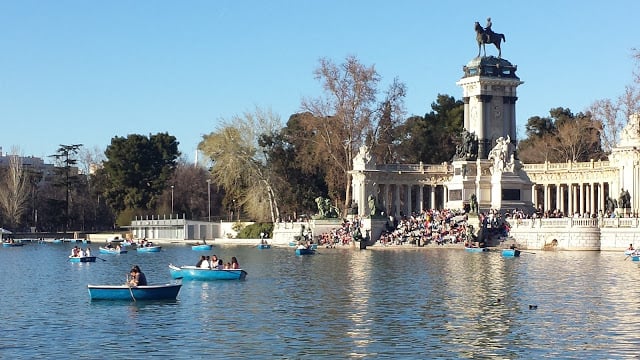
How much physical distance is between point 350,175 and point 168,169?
43452mm

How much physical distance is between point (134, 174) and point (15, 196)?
15.8 metres

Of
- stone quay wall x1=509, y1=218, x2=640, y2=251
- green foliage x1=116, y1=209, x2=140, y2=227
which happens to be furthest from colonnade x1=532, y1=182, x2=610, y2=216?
green foliage x1=116, y1=209, x2=140, y2=227

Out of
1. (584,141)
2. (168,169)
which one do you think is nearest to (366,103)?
(584,141)

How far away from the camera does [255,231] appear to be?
115000 mm

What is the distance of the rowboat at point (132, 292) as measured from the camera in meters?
44.7

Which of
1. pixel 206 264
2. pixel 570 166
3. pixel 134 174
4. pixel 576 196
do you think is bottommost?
pixel 206 264

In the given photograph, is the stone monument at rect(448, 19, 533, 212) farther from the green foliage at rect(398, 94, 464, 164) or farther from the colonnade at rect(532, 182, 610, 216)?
the green foliage at rect(398, 94, 464, 164)

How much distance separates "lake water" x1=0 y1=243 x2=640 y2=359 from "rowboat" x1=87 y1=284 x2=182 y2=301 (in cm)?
43

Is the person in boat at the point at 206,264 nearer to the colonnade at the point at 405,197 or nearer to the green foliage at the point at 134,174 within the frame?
the colonnade at the point at 405,197

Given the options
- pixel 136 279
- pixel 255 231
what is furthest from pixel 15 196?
pixel 136 279

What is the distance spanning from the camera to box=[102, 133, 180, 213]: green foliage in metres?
141

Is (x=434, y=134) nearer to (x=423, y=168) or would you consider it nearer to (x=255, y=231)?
(x=423, y=168)

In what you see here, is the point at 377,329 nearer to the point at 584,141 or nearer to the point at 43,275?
the point at 43,275

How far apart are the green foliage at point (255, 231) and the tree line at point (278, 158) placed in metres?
1.19
